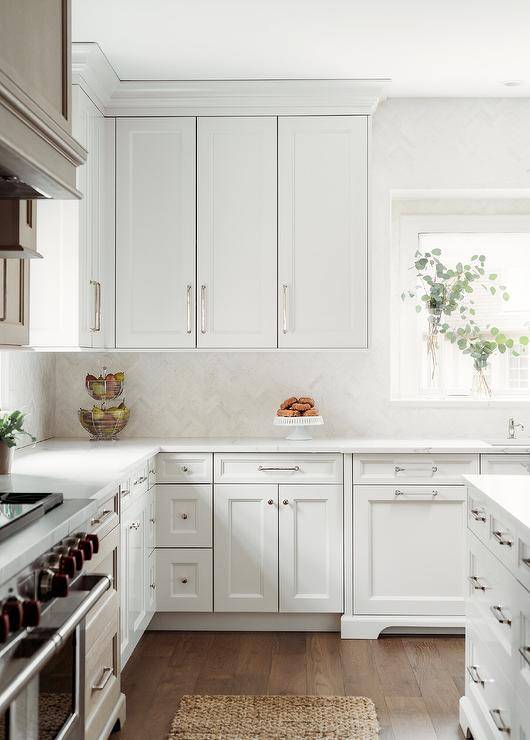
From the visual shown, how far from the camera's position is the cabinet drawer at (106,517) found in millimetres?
2398

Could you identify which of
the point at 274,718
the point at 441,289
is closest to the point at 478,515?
the point at 274,718

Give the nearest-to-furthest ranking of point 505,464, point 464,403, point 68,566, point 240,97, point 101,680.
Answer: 1. point 68,566
2. point 101,680
3. point 505,464
4. point 240,97
5. point 464,403

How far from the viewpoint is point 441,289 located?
416 cm

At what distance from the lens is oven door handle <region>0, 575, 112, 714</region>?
1456 millimetres

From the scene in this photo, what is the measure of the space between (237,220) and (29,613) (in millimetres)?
2557

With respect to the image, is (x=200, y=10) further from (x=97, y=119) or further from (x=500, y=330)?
(x=500, y=330)

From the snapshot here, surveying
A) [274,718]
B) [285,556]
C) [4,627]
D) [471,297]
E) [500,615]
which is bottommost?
[274,718]

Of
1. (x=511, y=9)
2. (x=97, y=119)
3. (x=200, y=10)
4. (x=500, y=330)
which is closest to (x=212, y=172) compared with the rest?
(x=97, y=119)

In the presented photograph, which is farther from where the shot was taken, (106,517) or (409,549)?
(409,549)

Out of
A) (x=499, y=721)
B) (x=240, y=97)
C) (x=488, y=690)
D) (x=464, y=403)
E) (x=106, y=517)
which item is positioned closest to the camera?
(x=499, y=721)

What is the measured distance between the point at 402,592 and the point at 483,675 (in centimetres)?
121

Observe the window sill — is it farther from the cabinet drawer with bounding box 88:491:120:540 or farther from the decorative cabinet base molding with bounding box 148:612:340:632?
the cabinet drawer with bounding box 88:491:120:540

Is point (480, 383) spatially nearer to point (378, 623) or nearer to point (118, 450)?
point (378, 623)

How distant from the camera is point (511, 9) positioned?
2988mm
